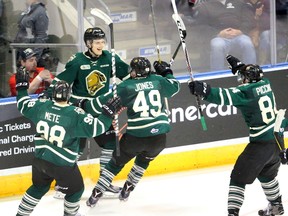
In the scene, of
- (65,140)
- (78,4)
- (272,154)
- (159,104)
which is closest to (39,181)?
(65,140)

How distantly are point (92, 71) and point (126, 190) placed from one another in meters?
0.97

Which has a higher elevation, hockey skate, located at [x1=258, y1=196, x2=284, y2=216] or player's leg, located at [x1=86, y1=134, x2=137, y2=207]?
player's leg, located at [x1=86, y1=134, x2=137, y2=207]

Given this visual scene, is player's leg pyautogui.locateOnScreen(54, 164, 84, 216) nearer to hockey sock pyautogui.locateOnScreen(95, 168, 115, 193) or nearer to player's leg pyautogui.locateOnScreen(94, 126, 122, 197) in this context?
hockey sock pyautogui.locateOnScreen(95, 168, 115, 193)

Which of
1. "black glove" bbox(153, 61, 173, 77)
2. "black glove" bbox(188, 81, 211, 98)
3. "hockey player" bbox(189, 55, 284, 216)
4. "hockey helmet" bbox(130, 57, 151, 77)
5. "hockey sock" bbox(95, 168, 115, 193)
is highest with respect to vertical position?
"hockey helmet" bbox(130, 57, 151, 77)

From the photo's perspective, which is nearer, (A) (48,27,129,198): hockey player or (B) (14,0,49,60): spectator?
(A) (48,27,129,198): hockey player

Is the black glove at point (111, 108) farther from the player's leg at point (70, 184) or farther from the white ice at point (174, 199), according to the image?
the white ice at point (174, 199)

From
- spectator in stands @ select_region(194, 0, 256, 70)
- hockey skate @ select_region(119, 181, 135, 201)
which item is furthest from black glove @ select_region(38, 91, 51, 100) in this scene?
spectator in stands @ select_region(194, 0, 256, 70)

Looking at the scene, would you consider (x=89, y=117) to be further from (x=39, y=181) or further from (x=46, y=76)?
(x=46, y=76)

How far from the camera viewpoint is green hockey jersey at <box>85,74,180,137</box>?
7195 mm

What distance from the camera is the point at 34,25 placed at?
8.24 metres

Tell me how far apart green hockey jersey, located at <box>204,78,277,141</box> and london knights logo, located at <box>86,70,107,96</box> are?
1.13 meters

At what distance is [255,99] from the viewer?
6812 mm

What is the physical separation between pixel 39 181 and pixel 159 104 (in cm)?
118

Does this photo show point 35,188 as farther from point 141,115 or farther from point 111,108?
point 141,115
